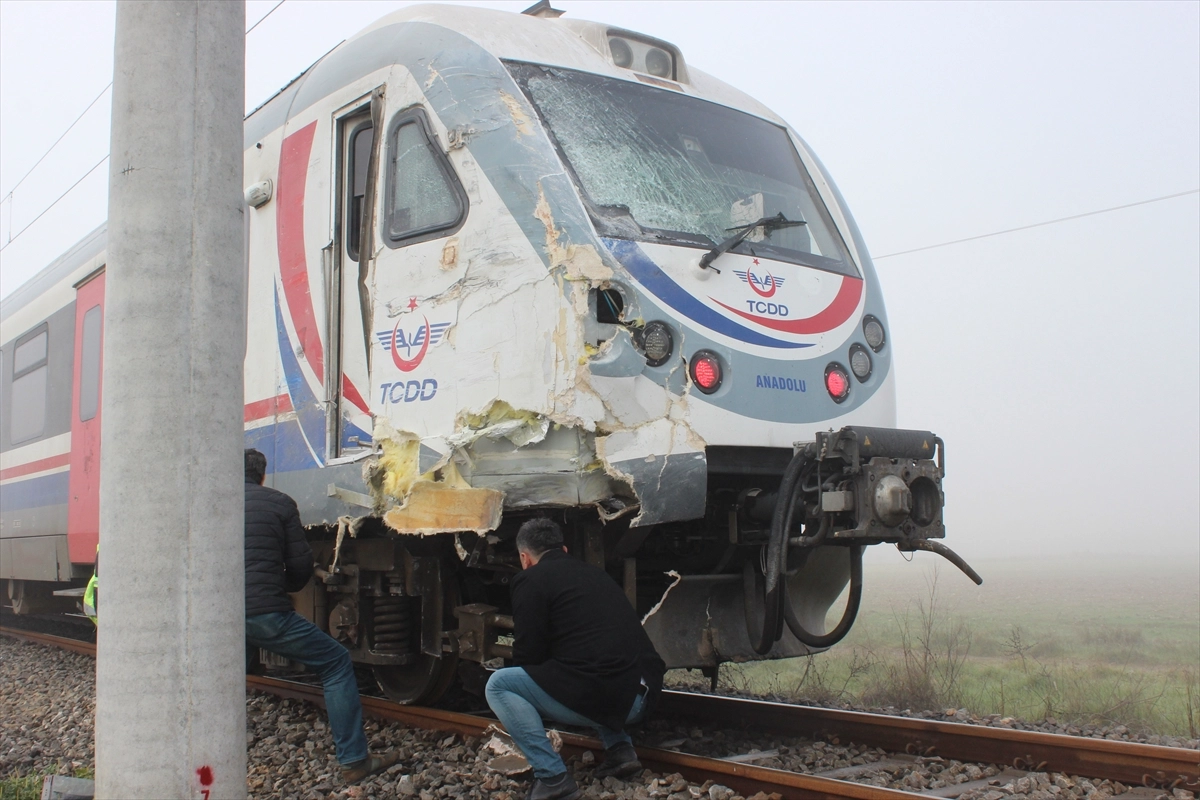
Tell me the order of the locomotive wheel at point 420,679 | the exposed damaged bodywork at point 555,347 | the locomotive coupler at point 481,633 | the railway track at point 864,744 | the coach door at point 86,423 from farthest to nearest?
1. the coach door at point 86,423
2. the locomotive wheel at point 420,679
3. the locomotive coupler at point 481,633
4. the exposed damaged bodywork at point 555,347
5. the railway track at point 864,744

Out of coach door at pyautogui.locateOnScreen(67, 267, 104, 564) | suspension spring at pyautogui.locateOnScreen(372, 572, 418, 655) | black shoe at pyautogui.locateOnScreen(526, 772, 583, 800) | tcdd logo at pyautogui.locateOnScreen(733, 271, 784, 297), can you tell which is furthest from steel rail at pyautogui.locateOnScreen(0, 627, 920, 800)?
coach door at pyautogui.locateOnScreen(67, 267, 104, 564)

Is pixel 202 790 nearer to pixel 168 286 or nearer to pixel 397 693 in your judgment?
pixel 168 286

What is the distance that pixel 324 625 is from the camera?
5.98m

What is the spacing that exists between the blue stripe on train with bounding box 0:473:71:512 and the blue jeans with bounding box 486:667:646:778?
5610 millimetres

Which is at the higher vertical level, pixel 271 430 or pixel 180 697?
pixel 271 430

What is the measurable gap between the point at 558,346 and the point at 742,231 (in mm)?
1192

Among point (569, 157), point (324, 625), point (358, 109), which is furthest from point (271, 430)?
point (569, 157)

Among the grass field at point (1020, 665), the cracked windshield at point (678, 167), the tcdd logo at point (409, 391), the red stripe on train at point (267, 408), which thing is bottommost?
the grass field at point (1020, 665)

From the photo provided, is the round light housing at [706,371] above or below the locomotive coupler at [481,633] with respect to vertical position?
above

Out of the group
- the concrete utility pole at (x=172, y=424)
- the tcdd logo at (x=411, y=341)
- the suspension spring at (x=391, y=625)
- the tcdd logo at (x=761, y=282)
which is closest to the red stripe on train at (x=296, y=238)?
the tcdd logo at (x=411, y=341)

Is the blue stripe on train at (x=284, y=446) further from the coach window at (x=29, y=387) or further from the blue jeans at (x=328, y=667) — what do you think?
the coach window at (x=29, y=387)

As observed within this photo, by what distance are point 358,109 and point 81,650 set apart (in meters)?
6.91

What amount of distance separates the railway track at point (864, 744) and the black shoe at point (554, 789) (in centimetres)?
54

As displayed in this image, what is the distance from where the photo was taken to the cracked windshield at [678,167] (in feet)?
16.0
